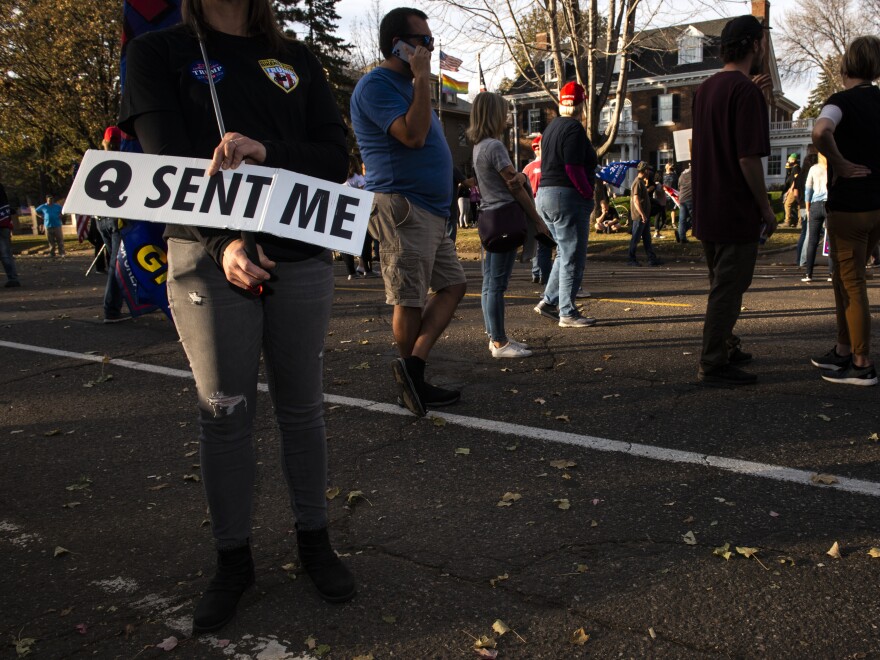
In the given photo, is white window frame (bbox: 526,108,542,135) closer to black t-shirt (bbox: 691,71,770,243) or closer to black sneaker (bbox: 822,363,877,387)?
black t-shirt (bbox: 691,71,770,243)

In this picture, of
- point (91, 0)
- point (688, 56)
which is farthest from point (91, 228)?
point (688, 56)

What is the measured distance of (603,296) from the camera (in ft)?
29.3

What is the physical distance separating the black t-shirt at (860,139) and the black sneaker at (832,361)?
979 mm

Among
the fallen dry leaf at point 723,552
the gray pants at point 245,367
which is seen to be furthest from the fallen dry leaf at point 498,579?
the fallen dry leaf at point 723,552

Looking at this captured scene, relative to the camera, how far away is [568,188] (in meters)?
6.67

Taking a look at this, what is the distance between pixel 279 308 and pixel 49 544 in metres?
1.54

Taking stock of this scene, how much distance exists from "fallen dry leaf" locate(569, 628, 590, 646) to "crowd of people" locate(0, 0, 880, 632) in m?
0.76

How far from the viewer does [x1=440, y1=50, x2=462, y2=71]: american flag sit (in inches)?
1020

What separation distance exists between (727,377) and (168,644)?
3.74 metres

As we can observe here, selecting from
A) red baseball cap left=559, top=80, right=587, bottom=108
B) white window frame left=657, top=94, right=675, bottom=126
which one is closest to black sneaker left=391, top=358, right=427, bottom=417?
red baseball cap left=559, top=80, right=587, bottom=108

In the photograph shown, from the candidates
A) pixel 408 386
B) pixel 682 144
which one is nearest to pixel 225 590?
pixel 408 386

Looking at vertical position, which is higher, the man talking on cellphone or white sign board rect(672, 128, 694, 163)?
white sign board rect(672, 128, 694, 163)

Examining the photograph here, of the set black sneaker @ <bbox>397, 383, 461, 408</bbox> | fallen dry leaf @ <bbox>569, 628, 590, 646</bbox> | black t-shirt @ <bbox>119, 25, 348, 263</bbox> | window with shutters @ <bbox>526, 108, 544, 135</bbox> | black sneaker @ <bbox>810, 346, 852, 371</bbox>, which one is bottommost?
fallen dry leaf @ <bbox>569, 628, 590, 646</bbox>

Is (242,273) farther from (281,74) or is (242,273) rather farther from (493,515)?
(493,515)
